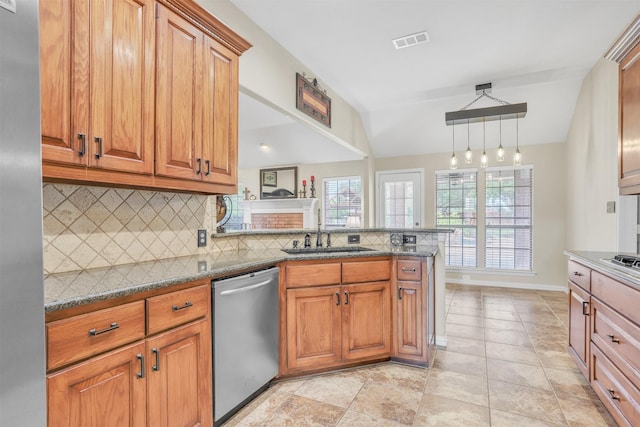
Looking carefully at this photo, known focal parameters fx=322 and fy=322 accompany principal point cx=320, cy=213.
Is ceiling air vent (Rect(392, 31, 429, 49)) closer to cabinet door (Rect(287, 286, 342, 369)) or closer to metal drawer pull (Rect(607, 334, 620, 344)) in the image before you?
cabinet door (Rect(287, 286, 342, 369))

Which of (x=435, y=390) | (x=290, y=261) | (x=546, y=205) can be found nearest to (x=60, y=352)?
(x=290, y=261)

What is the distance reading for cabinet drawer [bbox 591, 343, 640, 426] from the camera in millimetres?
1573

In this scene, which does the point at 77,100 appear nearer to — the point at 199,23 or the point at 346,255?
the point at 199,23

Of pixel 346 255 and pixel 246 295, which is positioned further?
pixel 346 255

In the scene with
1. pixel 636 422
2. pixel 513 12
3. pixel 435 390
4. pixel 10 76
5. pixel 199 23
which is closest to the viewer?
pixel 10 76

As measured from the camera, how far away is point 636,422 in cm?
153

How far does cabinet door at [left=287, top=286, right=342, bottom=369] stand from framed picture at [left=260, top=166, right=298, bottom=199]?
418 cm

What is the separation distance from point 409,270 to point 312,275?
0.79m

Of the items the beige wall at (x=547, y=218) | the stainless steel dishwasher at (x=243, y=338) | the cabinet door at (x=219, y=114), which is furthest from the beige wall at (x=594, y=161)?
the cabinet door at (x=219, y=114)

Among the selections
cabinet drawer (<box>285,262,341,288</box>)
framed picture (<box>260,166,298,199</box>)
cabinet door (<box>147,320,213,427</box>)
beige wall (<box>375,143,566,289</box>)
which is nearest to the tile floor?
cabinet door (<box>147,320,213,427</box>)

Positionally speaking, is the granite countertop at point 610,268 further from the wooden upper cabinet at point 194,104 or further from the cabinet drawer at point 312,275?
the wooden upper cabinet at point 194,104

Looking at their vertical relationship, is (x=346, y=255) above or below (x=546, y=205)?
below

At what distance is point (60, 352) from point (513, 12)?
3621mm

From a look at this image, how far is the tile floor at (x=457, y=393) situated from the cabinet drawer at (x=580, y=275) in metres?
0.74
